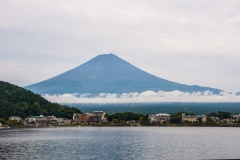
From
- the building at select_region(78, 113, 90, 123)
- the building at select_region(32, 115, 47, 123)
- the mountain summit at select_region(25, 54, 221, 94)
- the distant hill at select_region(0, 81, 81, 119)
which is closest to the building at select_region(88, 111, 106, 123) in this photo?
the building at select_region(78, 113, 90, 123)

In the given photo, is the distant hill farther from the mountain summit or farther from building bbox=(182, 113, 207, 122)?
the mountain summit

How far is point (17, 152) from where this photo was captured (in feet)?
90.0

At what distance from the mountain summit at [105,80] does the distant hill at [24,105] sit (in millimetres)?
93847

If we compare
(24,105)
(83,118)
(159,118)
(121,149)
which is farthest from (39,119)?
(121,149)

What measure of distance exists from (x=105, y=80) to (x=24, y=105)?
11021 cm

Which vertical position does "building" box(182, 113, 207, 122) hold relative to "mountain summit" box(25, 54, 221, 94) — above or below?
below

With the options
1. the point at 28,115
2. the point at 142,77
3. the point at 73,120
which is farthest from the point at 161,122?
the point at 142,77

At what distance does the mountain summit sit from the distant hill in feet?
308

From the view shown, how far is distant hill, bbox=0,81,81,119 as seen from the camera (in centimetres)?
6456

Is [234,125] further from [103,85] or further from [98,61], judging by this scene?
[98,61]

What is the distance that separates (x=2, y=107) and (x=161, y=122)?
84.1 feet

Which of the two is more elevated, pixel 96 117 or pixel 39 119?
pixel 96 117

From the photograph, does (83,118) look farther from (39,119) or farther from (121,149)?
(121,149)

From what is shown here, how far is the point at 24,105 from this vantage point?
6769 cm
